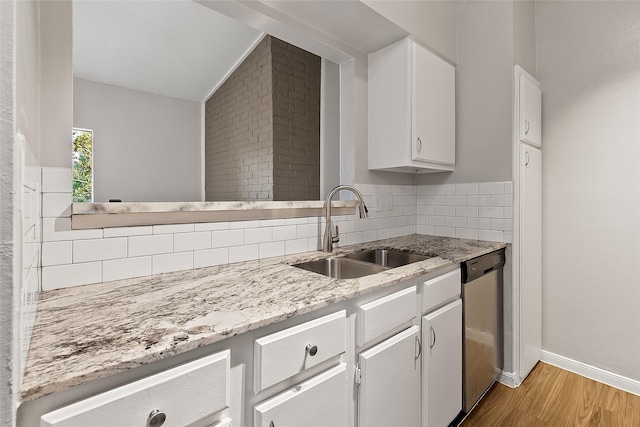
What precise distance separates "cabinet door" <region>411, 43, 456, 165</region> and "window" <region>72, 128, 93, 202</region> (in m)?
3.37

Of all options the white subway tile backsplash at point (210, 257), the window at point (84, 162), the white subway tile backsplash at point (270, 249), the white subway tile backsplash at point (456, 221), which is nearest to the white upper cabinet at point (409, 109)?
the white subway tile backsplash at point (456, 221)


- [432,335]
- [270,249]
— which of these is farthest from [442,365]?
[270,249]

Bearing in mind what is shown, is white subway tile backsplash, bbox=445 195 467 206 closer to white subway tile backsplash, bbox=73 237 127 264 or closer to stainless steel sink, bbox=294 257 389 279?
stainless steel sink, bbox=294 257 389 279

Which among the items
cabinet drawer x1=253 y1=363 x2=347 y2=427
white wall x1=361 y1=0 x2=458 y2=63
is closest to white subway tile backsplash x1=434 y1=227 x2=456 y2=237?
white wall x1=361 y1=0 x2=458 y2=63

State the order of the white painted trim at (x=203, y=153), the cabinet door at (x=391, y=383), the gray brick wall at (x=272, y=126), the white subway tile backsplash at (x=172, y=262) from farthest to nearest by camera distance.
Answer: the white painted trim at (x=203, y=153) < the gray brick wall at (x=272, y=126) < the white subway tile backsplash at (x=172, y=262) < the cabinet door at (x=391, y=383)

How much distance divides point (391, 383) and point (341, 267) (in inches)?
24.4

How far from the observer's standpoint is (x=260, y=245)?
1546 mm

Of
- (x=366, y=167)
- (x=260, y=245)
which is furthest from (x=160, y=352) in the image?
(x=366, y=167)

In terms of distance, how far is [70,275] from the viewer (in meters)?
1.05

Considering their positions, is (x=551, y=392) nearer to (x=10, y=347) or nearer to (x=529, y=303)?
(x=529, y=303)

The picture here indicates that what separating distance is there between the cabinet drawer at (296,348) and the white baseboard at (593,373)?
Result: 2.08 m

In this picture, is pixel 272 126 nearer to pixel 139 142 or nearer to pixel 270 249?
pixel 139 142

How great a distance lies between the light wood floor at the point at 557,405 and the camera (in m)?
1.69

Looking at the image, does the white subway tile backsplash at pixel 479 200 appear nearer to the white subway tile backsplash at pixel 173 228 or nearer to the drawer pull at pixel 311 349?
the drawer pull at pixel 311 349
